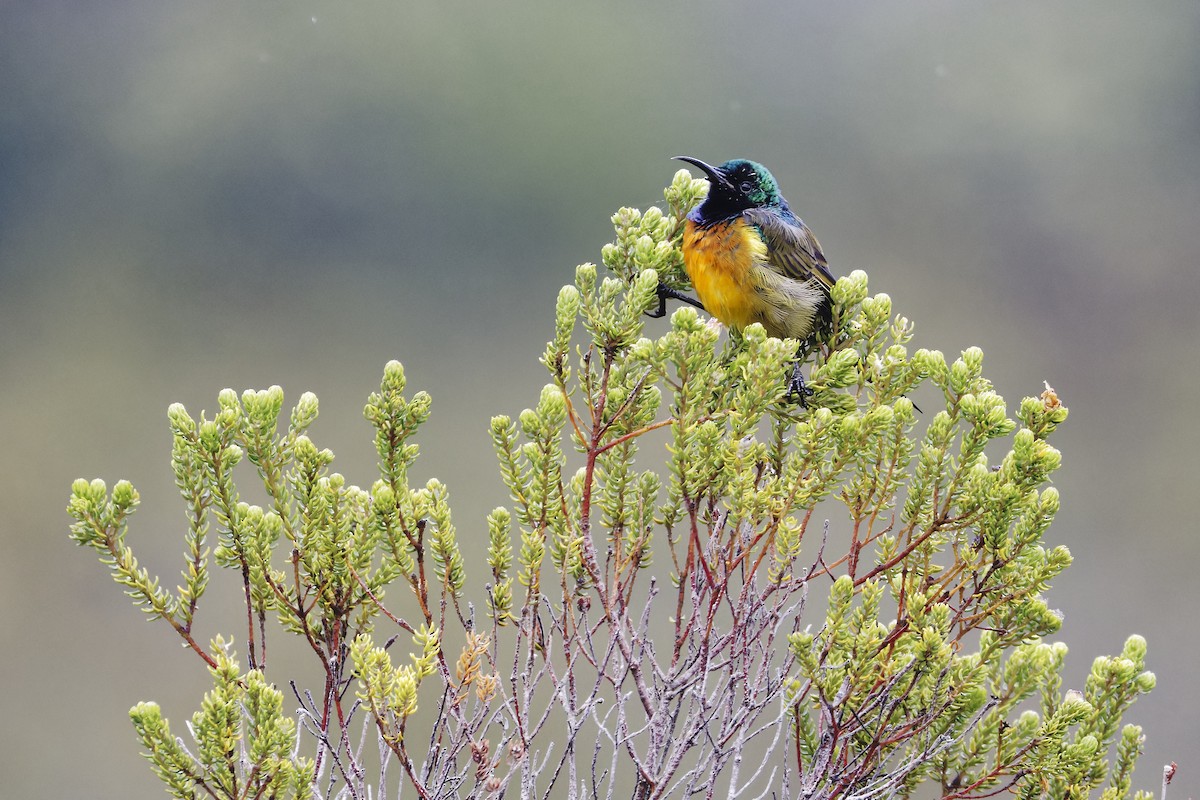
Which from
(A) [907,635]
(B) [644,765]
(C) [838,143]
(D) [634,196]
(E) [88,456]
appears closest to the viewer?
(B) [644,765]

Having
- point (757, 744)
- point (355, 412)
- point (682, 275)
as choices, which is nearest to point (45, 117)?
point (355, 412)

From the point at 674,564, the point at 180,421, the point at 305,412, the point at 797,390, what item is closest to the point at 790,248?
the point at 797,390

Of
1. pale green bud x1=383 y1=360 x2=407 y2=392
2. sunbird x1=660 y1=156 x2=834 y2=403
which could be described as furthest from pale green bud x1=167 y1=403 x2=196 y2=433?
sunbird x1=660 y1=156 x2=834 y2=403

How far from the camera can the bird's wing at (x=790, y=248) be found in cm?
412

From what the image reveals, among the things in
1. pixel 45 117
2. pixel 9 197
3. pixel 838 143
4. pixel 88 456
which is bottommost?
pixel 88 456

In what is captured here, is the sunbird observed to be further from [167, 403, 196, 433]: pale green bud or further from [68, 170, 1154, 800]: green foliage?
[167, 403, 196, 433]: pale green bud

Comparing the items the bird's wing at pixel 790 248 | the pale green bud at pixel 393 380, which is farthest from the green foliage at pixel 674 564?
the bird's wing at pixel 790 248

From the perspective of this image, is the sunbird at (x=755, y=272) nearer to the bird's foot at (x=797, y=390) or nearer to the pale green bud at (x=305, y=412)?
the bird's foot at (x=797, y=390)

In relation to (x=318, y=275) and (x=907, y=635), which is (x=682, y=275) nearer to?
(x=907, y=635)

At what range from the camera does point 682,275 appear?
11.7 feet

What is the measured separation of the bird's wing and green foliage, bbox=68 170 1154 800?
1.27 meters

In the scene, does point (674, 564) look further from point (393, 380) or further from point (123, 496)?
point (123, 496)

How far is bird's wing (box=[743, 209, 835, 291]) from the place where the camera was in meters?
4.12

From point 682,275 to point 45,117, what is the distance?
3254 cm
